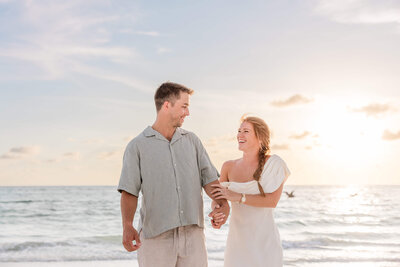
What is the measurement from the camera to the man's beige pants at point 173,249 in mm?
3436

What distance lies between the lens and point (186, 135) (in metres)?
3.65

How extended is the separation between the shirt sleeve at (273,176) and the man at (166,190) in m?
0.76

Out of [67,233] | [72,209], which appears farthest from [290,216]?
[72,209]

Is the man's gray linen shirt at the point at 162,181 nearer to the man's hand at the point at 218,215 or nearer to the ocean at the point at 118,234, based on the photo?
the man's hand at the point at 218,215

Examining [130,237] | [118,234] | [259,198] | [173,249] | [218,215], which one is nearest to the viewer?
[130,237]

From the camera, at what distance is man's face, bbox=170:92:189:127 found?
3.50 m

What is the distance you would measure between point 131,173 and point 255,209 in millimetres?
1216

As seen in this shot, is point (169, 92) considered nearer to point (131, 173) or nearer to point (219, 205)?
point (131, 173)

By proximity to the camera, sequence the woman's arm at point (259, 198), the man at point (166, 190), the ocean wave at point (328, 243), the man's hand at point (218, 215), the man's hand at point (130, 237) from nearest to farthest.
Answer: the man's hand at point (130, 237)
the man at point (166, 190)
the man's hand at point (218, 215)
the woman's arm at point (259, 198)
the ocean wave at point (328, 243)

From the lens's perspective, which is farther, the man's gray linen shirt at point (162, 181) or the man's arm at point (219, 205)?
the man's arm at point (219, 205)

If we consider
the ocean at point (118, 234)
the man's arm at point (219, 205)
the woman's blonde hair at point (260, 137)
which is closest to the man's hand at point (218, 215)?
the man's arm at point (219, 205)

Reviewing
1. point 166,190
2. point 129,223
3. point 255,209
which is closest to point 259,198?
point 255,209

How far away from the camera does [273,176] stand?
4129mm

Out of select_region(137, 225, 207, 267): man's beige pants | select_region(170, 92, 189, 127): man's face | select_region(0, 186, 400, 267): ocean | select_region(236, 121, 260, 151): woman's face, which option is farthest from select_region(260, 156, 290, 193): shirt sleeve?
select_region(0, 186, 400, 267): ocean
